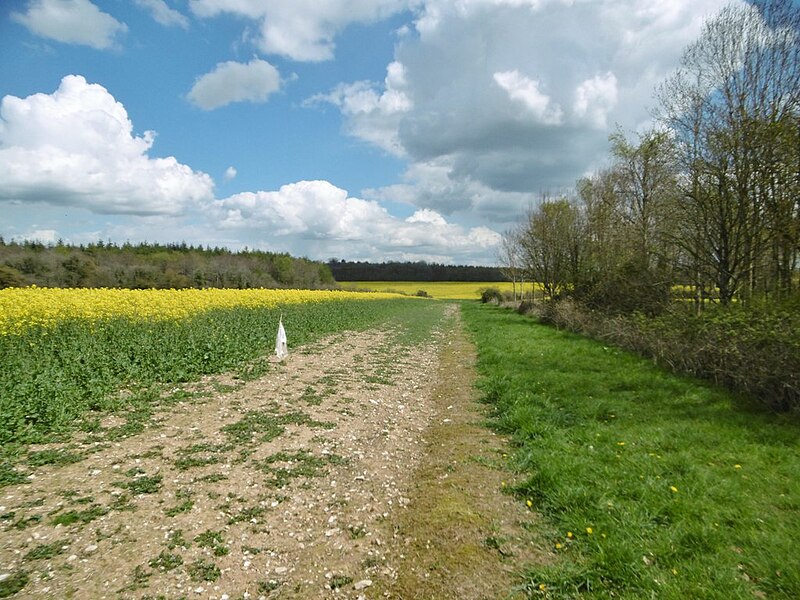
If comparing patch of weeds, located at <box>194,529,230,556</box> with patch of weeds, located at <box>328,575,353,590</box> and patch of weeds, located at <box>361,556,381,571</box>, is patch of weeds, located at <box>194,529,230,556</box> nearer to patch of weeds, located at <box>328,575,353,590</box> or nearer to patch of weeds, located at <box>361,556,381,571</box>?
patch of weeds, located at <box>328,575,353,590</box>

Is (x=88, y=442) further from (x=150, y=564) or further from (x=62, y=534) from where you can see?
(x=150, y=564)

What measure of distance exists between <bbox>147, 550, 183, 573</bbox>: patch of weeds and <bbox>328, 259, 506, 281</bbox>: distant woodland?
118 metres

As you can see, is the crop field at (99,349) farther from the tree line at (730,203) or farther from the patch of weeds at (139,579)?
the tree line at (730,203)

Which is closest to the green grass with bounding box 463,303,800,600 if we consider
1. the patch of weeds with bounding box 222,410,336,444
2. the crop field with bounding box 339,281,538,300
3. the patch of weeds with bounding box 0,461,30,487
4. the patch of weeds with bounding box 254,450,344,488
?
the patch of weeds with bounding box 254,450,344,488

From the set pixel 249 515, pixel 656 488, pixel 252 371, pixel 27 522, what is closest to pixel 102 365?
pixel 252 371

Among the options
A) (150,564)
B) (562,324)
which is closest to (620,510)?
(150,564)

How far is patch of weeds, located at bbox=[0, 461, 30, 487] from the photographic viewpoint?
4.77 metres

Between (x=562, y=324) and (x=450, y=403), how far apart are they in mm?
15746

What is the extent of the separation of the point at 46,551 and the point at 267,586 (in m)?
2.07

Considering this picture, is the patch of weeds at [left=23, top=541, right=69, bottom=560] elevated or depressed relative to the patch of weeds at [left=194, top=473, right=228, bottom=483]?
elevated

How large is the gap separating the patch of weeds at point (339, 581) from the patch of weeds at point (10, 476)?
13.1 ft

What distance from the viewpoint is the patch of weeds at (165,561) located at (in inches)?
145

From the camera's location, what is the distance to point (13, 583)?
333cm

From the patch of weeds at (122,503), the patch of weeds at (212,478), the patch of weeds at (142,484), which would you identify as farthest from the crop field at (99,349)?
the patch of weeds at (212,478)
